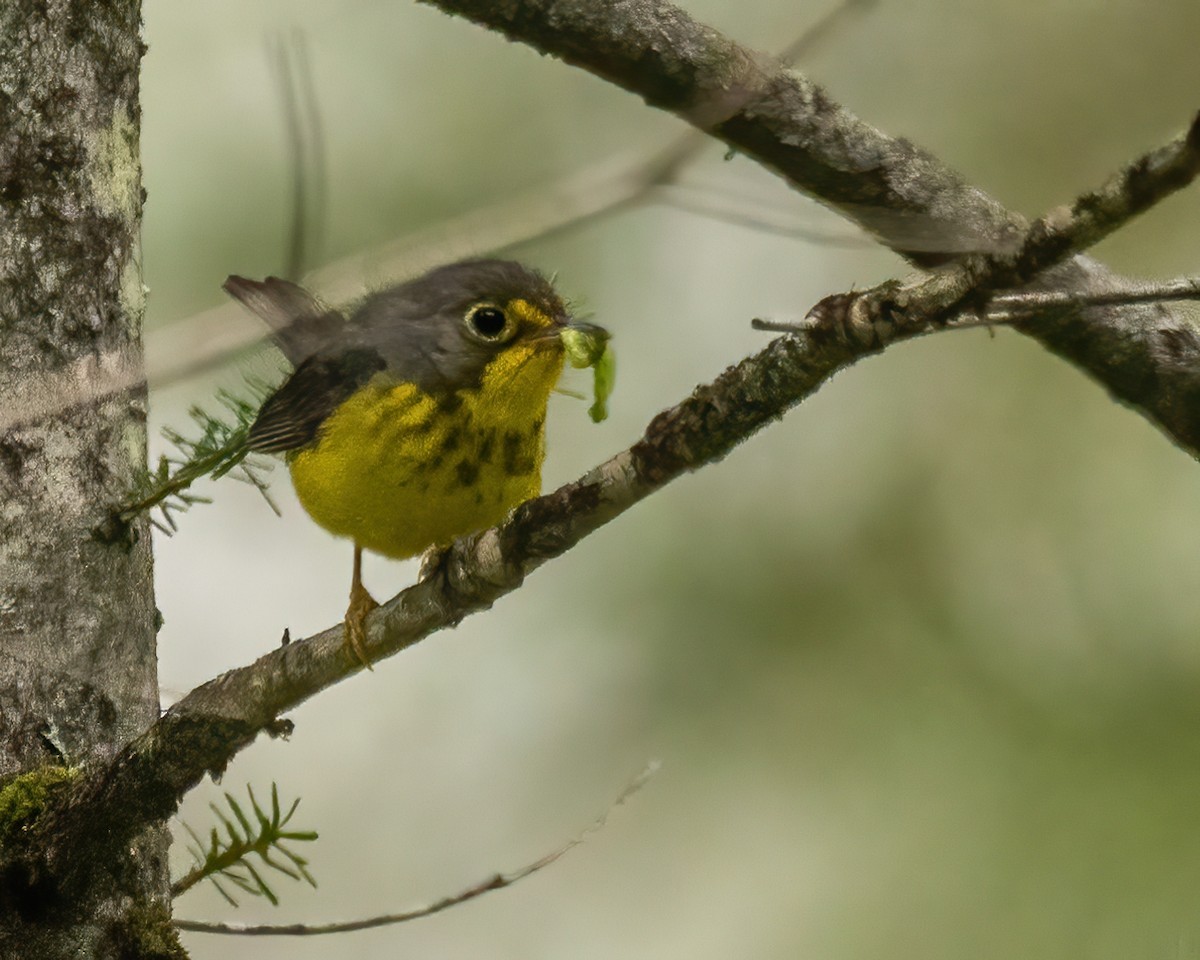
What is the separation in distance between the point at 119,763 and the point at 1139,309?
237 centimetres

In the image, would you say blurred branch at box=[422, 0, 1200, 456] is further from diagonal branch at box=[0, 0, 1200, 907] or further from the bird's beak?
the bird's beak

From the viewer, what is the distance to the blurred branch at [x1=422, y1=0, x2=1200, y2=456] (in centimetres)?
304

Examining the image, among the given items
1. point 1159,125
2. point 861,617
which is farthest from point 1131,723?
point 1159,125

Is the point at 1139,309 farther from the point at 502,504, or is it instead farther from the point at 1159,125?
the point at 1159,125

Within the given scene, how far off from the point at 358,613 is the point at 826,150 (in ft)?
6.00

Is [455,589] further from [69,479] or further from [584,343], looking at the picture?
[584,343]

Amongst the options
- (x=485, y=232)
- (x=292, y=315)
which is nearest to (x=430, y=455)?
(x=292, y=315)

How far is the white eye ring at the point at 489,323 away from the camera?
4234 millimetres

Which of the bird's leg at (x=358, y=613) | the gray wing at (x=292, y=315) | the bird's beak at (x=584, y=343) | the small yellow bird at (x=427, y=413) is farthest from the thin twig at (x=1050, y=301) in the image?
the gray wing at (x=292, y=315)

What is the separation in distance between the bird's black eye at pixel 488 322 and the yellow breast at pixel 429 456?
81 millimetres

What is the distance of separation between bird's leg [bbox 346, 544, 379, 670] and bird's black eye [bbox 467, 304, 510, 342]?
2.53 ft

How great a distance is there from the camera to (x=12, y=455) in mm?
3035

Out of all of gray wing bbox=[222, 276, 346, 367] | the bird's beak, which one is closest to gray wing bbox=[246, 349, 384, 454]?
gray wing bbox=[222, 276, 346, 367]

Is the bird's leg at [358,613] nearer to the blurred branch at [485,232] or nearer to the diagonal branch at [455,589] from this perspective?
the diagonal branch at [455,589]
